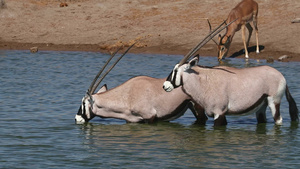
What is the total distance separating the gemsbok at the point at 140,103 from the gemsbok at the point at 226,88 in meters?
0.35

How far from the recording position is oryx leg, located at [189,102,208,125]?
33.1 ft

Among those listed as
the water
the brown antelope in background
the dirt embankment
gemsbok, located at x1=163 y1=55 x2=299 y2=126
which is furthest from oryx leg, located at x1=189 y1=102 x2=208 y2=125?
the dirt embankment

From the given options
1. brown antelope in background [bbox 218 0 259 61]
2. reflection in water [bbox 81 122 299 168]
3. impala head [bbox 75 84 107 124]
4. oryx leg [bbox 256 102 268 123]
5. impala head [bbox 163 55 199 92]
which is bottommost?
reflection in water [bbox 81 122 299 168]

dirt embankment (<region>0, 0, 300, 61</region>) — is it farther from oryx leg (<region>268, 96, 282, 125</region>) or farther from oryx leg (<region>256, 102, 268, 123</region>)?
oryx leg (<region>268, 96, 282, 125</region>)

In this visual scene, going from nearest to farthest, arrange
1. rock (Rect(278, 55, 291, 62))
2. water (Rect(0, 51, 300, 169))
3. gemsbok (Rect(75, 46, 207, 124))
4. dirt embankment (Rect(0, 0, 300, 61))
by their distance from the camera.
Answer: water (Rect(0, 51, 300, 169))
gemsbok (Rect(75, 46, 207, 124))
rock (Rect(278, 55, 291, 62))
dirt embankment (Rect(0, 0, 300, 61))

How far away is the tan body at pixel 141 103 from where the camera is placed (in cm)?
997

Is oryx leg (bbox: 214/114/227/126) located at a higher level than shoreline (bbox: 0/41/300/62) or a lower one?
lower

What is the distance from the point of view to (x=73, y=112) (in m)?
11.8

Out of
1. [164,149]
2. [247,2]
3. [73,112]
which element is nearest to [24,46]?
[247,2]

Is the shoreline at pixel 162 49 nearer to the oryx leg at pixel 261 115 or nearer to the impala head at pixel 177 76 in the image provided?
the oryx leg at pixel 261 115

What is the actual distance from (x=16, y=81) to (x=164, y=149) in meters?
7.74

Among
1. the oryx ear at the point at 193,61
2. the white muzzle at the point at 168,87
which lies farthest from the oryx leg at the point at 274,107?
the white muzzle at the point at 168,87

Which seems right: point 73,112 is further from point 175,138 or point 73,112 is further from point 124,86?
point 175,138

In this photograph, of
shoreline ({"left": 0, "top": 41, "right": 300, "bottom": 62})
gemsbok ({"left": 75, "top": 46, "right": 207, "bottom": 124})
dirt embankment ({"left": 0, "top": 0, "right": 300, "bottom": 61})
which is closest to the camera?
gemsbok ({"left": 75, "top": 46, "right": 207, "bottom": 124})
